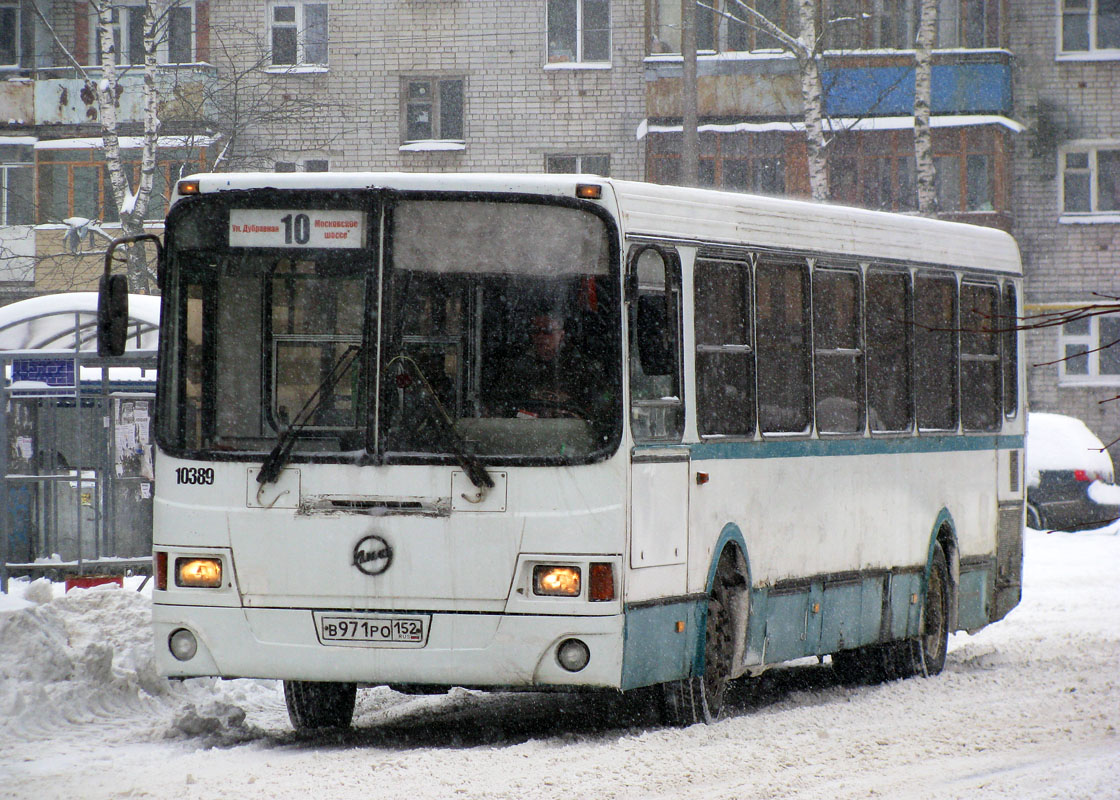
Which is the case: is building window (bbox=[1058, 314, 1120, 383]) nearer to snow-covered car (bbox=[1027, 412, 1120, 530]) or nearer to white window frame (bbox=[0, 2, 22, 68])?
snow-covered car (bbox=[1027, 412, 1120, 530])

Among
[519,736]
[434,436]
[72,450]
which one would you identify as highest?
[434,436]

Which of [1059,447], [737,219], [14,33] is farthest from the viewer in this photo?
[14,33]

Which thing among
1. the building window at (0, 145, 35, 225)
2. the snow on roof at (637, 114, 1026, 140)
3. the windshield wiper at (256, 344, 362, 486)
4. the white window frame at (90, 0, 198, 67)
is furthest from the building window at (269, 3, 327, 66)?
the windshield wiper at (256, 344, 362, 486)

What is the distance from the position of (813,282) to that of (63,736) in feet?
14.7

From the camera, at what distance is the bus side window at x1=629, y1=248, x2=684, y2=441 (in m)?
8.31

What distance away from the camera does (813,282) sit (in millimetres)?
10641

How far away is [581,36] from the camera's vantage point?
39969 millimetres

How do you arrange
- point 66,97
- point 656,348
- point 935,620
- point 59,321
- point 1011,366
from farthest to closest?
point 66,97, point 59,321, point 1011,366, point 935,620, point 656,348

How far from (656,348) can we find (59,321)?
32.7 feet

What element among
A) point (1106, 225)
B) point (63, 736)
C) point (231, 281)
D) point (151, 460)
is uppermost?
point (1106, 225)

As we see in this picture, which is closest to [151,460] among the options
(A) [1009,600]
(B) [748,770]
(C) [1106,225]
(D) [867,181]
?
(A) [1009,600]

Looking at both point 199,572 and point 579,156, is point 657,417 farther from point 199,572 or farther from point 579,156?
point 579,156

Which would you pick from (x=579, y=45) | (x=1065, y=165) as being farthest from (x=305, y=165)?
(x=1065, y=165)

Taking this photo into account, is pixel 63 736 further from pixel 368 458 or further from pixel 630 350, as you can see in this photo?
pixel 630 350
